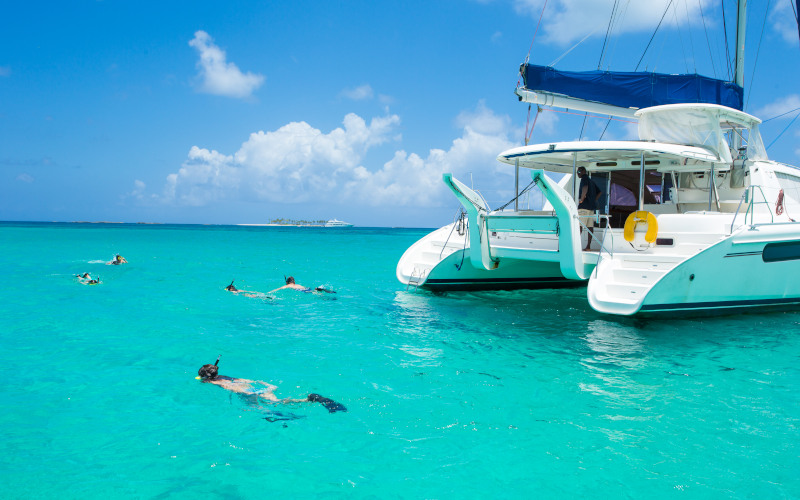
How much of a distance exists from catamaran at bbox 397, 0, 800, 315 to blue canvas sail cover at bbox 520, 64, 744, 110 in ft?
0.07

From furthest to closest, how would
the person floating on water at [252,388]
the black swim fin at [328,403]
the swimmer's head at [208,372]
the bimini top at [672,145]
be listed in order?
the bimini top at [672,145]
the swimmer's head at [208,372]
the person floating on water at [252,388]
the black swim fin at [328,403]

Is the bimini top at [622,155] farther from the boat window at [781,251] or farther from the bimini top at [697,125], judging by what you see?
the boat window at [781,251]

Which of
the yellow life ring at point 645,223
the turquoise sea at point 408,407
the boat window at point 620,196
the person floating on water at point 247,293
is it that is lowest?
the turquoise sea at point 408,407

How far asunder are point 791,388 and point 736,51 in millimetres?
10152

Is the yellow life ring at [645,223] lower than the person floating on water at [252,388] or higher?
higher

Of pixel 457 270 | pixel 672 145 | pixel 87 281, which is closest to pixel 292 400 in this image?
pixel 457 270

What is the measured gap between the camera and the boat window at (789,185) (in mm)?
11579

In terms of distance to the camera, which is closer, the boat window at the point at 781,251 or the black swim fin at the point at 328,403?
the black swim fin at the point at 328,403

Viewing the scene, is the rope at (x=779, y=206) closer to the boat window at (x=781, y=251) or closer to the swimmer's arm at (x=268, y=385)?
the boat window at (x=781, y=251)

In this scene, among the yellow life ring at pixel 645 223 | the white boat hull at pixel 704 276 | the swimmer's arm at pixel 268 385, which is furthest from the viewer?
the yellow life ring at pixel 645 223

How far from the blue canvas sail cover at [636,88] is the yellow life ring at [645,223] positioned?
433 centimetres

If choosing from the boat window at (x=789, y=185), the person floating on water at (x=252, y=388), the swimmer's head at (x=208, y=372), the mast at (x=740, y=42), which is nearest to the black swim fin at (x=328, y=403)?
the person floating on water at (x=252, y=388)

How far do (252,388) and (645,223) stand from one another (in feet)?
21.9

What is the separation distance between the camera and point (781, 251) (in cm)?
905
